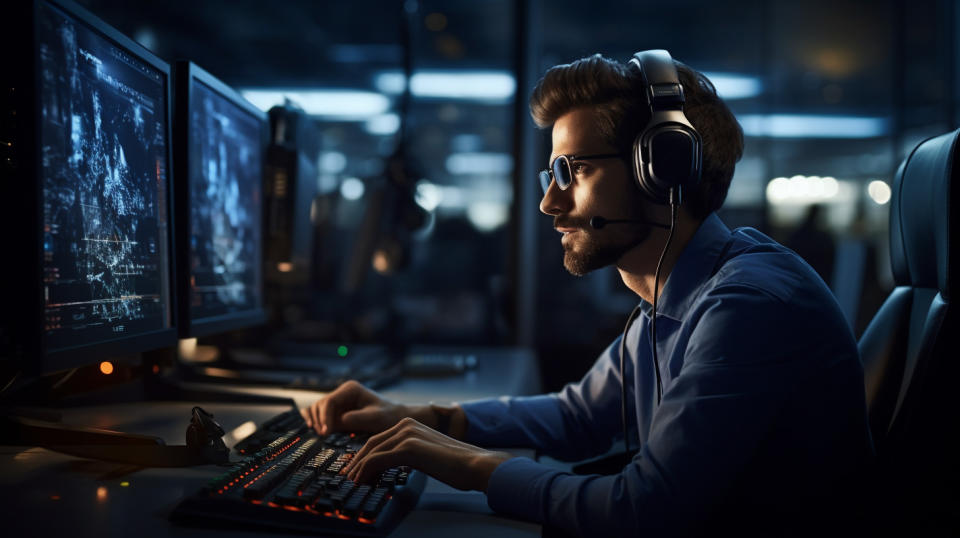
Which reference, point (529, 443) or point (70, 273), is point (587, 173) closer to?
point (529, 443)

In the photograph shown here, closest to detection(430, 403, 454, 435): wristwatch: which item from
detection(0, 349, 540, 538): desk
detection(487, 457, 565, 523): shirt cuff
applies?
detection(0, 349, 540, 538): desk

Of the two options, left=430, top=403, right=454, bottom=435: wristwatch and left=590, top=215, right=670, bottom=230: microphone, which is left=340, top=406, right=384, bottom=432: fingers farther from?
left=590, top=215, right=670, bottom=230: microphone

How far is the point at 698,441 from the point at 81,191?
0.74m

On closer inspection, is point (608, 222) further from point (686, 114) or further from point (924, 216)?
point (924, 216)

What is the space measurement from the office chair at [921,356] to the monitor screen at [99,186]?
0.98 metres

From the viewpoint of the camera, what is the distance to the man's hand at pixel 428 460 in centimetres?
72

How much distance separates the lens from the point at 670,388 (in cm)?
70

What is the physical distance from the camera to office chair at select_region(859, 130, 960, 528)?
2.70 ft

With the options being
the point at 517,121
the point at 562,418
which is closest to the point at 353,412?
the point at 562,418

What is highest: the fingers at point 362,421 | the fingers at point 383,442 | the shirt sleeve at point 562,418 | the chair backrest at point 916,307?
the chair backrest at point 916,307

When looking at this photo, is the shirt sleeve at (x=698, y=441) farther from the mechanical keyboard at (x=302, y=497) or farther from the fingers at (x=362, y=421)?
the fingers at (x=362, y=421)

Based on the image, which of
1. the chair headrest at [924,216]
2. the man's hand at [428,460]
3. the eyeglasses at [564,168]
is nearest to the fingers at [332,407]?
the man's hand at [428,460]

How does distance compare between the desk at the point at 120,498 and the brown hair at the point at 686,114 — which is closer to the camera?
the desk at the point at 120,498

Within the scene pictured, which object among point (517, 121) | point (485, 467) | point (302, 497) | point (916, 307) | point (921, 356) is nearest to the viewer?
point (302, 497)
